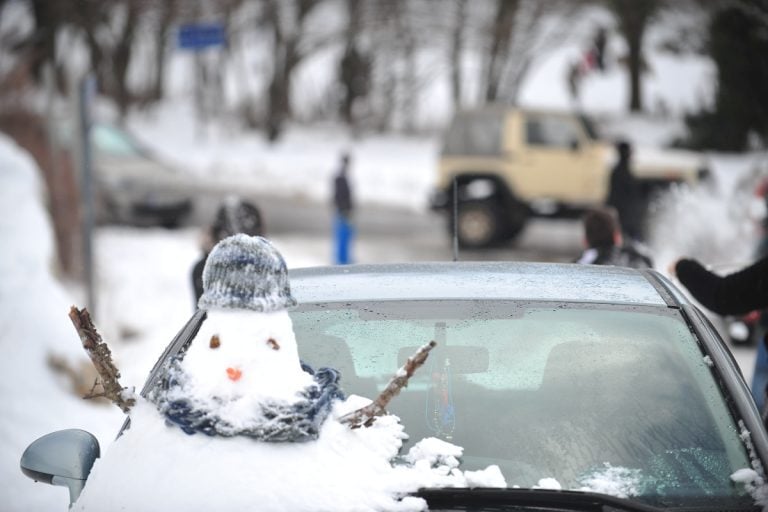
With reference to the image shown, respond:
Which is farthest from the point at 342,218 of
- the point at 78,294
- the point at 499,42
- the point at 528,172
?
the point at 499,42

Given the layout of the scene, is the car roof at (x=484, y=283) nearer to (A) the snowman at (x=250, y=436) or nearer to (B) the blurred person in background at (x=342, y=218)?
(A) the snowman at (x=250, y=436)

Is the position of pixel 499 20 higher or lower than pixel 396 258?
higher

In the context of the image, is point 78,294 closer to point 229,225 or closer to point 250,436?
point 229,225

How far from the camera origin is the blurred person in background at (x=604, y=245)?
626 centimetres

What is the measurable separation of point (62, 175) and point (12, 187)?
2.79 meters

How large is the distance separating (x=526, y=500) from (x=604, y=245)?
393 cm

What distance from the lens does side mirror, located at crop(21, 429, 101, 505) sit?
2.85 m

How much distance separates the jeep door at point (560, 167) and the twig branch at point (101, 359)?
14.1 meters

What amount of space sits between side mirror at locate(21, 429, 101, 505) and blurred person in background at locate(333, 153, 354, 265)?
11769 millimetres

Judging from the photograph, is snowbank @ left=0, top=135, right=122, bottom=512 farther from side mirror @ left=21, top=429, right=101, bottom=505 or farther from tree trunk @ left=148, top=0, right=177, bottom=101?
tree trunk @ left=148, top=0, right=177, bottom=101

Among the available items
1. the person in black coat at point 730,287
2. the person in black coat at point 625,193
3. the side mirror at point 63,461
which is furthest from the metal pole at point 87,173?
the side mirror at point 63,461

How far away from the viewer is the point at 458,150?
16859mm

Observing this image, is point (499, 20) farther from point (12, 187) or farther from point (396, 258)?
point (12, 187)

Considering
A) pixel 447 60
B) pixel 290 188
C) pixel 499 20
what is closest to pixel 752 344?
pixel 290 188
